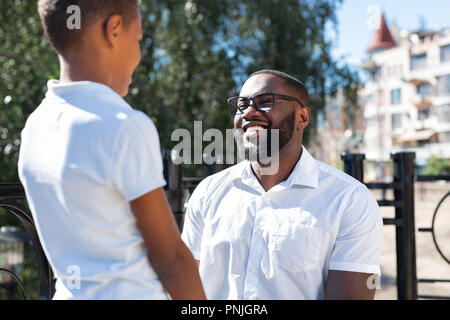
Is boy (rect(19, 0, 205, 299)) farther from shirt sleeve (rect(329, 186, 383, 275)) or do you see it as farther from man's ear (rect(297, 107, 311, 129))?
man's ear (rect(297, 107, 311, 129))

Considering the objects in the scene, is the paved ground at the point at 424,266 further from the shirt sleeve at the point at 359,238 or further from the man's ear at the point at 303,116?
the shirt sleeve at the point at 359,238

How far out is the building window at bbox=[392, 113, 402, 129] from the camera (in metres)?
49.6

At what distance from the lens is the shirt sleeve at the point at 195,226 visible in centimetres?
209

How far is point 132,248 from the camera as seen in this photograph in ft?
3.69

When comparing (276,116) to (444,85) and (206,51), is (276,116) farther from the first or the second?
(444,85)

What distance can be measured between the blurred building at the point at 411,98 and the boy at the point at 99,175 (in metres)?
42.0

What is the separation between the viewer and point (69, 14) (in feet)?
3.76

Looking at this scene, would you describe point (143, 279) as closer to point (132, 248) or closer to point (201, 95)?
point (132, 248)

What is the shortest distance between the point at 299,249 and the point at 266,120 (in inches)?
23.4

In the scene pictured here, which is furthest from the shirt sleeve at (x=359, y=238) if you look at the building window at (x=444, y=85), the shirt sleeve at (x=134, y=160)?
the building window at (x=444, y=85)

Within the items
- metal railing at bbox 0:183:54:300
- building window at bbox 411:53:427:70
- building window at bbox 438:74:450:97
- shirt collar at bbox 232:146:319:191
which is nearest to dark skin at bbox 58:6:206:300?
metal railing at bbox 0:183:54:300

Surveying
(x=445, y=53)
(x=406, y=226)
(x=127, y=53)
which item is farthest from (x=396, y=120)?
(x=127, y=53)

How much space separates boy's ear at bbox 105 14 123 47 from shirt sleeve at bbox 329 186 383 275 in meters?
1.12

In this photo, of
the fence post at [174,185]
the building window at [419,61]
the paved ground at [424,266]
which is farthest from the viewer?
the building window at [419,61]
